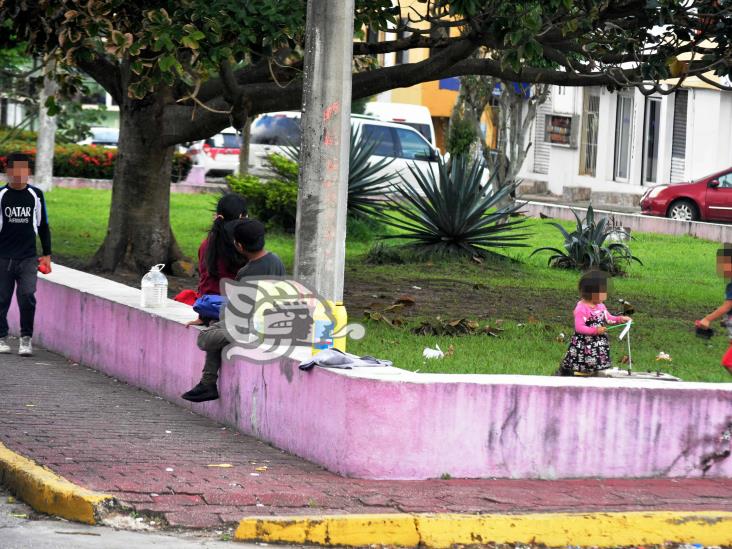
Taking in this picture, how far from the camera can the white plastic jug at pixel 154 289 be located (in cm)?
995

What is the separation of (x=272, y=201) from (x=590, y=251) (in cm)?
577

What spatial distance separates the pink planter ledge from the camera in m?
7.23

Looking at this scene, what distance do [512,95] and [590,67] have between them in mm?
12924

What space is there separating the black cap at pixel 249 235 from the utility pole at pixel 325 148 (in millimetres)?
403

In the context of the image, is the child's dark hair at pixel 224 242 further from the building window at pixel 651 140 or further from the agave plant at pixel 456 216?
the building window at pixel 651 140

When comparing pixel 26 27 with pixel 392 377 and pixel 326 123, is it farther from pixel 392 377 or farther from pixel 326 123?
pixel 392 377

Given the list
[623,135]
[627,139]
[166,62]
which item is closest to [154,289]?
[166,62]

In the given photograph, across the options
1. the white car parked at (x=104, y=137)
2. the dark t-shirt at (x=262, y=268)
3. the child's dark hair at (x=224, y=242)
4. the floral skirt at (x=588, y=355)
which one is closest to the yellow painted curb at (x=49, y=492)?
the dark t-shirt at (x=262, y=268)

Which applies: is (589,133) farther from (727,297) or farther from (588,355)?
(588,355)

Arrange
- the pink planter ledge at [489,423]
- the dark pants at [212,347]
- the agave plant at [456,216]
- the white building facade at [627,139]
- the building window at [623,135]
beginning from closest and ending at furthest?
1. the pink planter ledge at [489,423]
2. the dark pants at [212,347]
3. the agave plant at [456,216]
4. the white building facade at [627,139]
5. the building window at [623,135]

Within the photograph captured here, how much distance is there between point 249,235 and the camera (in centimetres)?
838

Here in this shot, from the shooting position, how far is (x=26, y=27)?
1375 cm

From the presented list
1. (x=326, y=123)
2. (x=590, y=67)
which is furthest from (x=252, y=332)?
(x=590, y=67)

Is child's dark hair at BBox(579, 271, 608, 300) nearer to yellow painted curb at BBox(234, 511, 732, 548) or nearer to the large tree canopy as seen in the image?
yellow painted curb at BBox(234, 511, 732, 548)
